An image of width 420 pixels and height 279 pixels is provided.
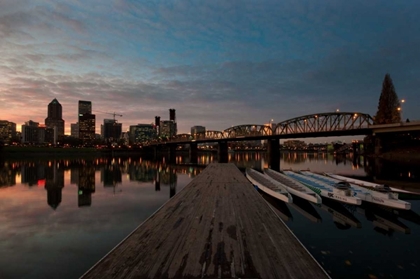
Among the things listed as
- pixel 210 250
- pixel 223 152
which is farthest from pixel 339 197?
pixel 223 152

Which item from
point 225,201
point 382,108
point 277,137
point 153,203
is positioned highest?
point 382,108

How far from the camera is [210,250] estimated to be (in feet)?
31.7

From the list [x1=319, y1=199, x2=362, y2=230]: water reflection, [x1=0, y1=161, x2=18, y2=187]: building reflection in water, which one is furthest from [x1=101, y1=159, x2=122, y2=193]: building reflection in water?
[x1=319, y1=199, x2=362, y2=230]: water reflection

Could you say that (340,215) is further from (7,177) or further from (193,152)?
(193,152)

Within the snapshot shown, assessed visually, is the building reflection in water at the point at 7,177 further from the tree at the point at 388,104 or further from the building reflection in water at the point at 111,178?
the tree at the point at 388,104

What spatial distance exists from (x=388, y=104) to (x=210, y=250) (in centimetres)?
15628

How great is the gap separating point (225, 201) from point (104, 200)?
1962 cm

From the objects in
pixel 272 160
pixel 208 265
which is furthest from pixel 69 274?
pixel 272 160

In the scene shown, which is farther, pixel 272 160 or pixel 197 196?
pixel 272 160

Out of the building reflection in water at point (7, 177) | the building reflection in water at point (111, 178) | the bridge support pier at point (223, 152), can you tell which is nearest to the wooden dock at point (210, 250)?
the building reflection in water at point (111, 178)

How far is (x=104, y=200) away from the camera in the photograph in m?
31.2

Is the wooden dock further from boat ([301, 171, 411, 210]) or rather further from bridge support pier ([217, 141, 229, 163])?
bridge support pier ([217, 141, 229, 163])

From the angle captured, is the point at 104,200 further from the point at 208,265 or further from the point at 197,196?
the point at 208,265

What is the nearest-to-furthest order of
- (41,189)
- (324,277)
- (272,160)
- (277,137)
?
1. (324,277)
2. (41,189)
3. (272,160)
4. (277,137)
